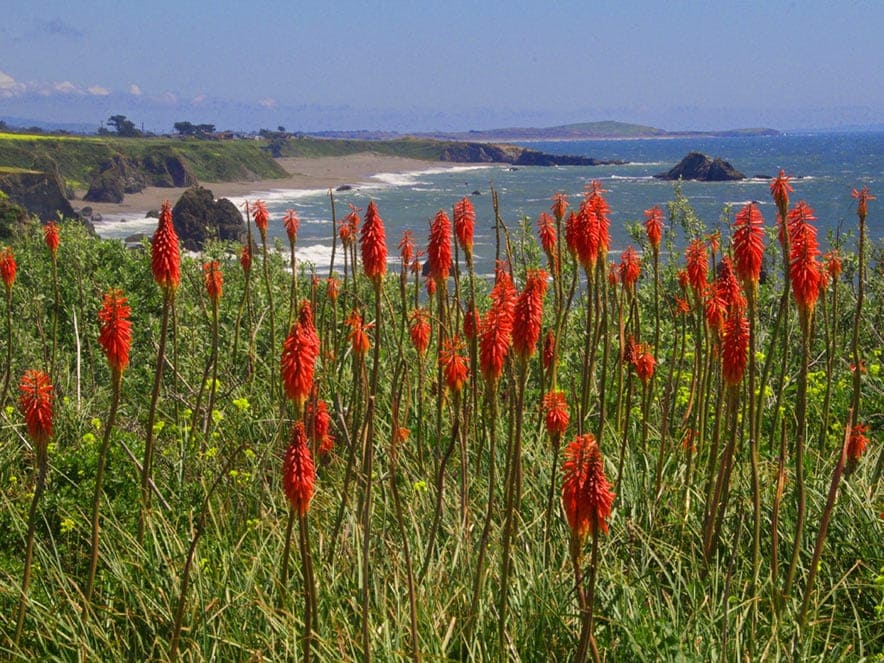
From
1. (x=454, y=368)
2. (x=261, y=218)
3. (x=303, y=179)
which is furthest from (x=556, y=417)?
(x=303, y=179)

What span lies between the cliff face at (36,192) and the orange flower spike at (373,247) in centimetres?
4881

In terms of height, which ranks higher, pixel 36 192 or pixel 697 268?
pixel 697 268

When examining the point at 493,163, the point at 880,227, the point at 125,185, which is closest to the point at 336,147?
the point at 493,163

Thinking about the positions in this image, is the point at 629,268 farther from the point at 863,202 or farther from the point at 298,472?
the point at 298,472

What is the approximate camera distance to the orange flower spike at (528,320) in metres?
2.57

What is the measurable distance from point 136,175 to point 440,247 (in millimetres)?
85935

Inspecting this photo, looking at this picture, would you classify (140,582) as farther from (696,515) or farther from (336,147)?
(336,147)

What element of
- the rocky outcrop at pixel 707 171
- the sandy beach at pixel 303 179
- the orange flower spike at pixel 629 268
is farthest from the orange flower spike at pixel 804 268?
the rocky outcrop at pixel 707 171

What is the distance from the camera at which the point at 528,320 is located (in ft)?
8.45

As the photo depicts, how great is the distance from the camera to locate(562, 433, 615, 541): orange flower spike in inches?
92.4

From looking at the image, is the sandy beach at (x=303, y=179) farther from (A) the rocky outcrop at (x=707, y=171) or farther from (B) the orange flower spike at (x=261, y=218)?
(B) the orange flower spike at (x=261, y=218)

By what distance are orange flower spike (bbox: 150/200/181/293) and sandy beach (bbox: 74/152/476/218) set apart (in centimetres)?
4483

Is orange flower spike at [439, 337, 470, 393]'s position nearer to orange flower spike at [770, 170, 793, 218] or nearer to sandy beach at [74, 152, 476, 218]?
orange flower spike at [770, 170, 793, 218]

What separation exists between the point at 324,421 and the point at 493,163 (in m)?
148
